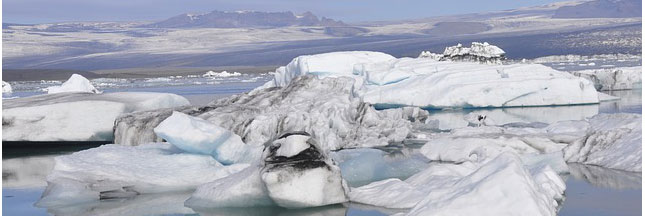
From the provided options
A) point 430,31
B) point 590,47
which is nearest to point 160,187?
point 590,47

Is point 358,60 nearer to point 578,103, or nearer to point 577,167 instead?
point 578,103

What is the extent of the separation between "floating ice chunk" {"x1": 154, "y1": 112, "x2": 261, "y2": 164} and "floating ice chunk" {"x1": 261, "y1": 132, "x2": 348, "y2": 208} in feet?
5.21

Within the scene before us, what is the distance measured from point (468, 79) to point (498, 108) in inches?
36.9

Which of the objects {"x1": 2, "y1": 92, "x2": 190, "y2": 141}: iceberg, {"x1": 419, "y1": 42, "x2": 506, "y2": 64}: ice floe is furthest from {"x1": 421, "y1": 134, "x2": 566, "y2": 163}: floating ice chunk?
{"x1": 419, "y1": 42, "x2": 506, "y2": 64}: ice floe

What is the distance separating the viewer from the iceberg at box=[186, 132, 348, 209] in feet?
22.0

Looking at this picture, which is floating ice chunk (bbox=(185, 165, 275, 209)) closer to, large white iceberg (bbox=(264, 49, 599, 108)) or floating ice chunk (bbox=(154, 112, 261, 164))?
floating ice chunk (bbox=(154, 112, 261, 164))

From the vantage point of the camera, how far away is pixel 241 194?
22.7ft

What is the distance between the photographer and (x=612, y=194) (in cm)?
714

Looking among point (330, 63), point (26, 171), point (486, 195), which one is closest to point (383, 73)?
point (330, 63)

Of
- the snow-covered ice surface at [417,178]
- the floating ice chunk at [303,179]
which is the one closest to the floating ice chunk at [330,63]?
the snow-covered ice surface at [417,178]

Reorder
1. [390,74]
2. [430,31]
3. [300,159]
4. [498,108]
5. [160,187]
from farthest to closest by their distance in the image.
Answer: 1. [430,31]
2. [390,74]
3. [498,108]
4. [160,187]
5. [300,159]

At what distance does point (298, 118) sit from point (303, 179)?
454 centimetres

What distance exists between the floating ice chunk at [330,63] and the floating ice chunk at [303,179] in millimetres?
13847

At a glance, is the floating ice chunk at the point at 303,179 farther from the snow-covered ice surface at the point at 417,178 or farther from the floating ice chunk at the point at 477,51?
the floating ice chunk at the point at 477,51
